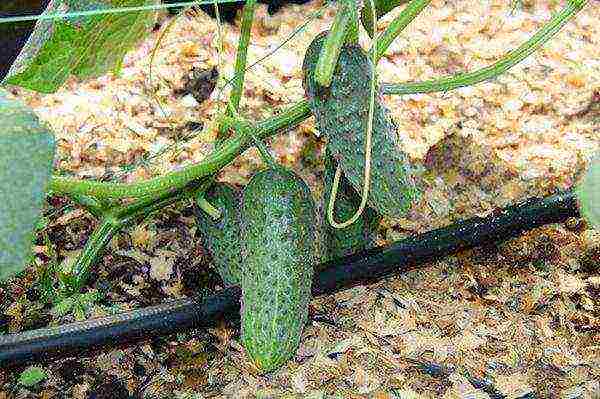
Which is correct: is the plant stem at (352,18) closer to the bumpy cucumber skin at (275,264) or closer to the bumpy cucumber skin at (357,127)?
the bumpy cucumber skin at (357,127)

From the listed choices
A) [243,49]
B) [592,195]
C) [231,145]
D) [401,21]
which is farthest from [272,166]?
[592,195]

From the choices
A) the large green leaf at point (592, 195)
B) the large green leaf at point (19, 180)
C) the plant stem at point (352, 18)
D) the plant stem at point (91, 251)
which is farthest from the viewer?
the plant stem at point (91, 251)

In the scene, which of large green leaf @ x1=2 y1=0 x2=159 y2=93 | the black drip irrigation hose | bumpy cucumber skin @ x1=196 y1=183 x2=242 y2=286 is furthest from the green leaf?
large green leaf @ x1=2 y1=0 x2=159 y2=93

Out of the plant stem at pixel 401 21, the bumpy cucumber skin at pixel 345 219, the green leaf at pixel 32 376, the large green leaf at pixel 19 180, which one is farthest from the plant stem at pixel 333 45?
the green leaf at pixel 32 376

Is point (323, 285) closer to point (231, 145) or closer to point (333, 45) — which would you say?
point (231, 145)

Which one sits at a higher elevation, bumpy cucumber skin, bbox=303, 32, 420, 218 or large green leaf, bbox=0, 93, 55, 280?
large green leaf, bbox=0, 93, 55, 280

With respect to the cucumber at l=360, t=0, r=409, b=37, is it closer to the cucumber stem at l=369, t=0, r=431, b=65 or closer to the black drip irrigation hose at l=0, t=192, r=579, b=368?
the cucumber stem at l=369, t=0, r=431, b=65
